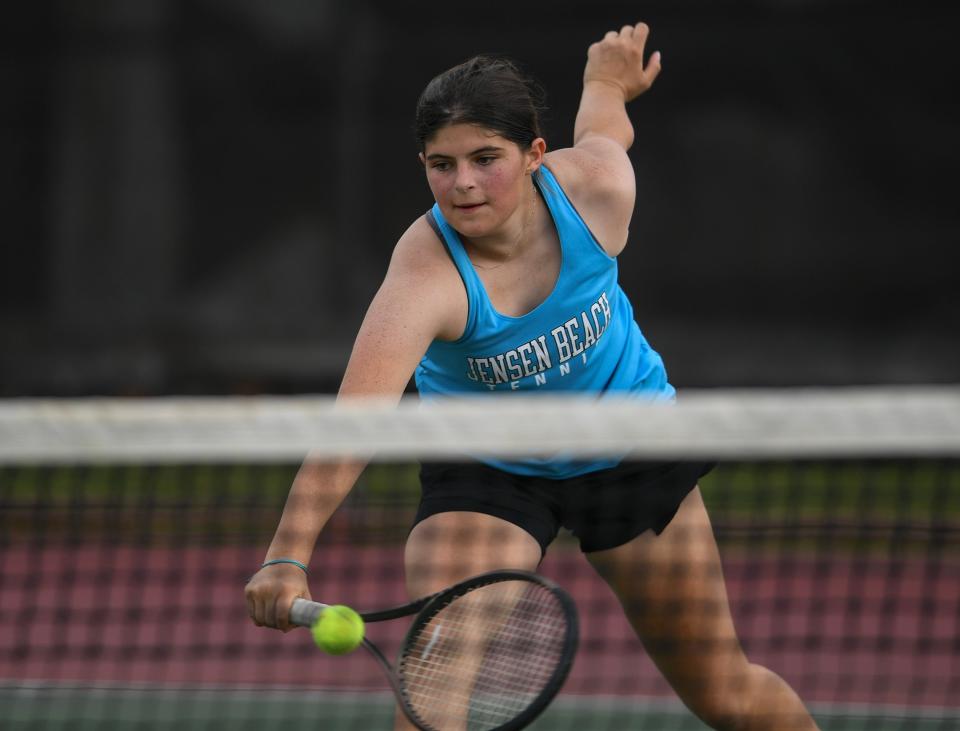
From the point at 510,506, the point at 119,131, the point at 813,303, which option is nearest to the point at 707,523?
the point at 510,506

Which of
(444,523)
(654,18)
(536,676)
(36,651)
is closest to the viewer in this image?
(536,676)

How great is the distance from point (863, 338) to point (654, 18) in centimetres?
162

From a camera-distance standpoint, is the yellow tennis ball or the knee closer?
the yellow tennis ball

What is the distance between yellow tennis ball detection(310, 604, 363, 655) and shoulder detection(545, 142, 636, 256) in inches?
36.9

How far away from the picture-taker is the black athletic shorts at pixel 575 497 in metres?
2.93

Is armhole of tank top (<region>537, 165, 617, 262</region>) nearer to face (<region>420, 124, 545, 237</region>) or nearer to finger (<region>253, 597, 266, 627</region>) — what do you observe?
face (<region>420, 124, 545, 237</region>)

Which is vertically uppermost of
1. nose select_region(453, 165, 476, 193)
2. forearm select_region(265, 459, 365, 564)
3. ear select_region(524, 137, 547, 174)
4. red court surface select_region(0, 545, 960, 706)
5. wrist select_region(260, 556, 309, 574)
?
ear select_region(524, 137, 547, 174)

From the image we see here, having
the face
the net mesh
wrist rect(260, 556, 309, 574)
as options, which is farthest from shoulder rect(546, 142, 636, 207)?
wrist rect(260, 556, 309, 574)

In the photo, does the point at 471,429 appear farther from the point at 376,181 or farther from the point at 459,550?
the point at 376,181

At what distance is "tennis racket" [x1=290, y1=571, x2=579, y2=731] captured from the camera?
8.63 ft

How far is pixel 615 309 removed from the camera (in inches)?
121

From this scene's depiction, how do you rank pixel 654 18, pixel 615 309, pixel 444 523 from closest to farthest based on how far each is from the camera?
pixel 444 523, pixel 615 309, pixel 654 18

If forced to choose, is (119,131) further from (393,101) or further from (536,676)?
(536,676)

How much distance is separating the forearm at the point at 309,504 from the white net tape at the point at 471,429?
0.12 feet
